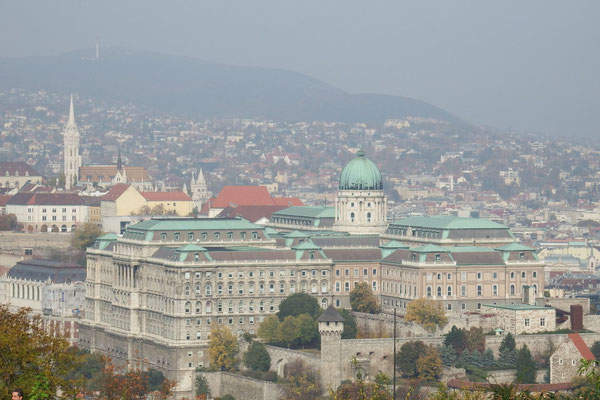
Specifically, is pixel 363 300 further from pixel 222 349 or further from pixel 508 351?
pixel 508 351

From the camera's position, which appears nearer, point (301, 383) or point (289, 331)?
point (301, 383)

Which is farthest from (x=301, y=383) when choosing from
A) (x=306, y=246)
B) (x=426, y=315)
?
(x=306, y=246)

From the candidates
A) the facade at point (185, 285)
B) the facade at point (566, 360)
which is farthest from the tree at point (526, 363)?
the facade at point (185, 285)

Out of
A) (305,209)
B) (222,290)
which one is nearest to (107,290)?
(222,290)

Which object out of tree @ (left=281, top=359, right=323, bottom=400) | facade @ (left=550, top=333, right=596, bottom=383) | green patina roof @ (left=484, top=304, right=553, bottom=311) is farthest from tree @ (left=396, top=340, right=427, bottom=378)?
green patina roof @ (left=484, top=304, right=553, bottom=311)

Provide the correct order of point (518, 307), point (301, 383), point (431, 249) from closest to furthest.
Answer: point (301, 383), point (518, 307), point (431, 249)

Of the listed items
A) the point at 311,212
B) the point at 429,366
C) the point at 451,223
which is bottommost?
the point at 429,366
